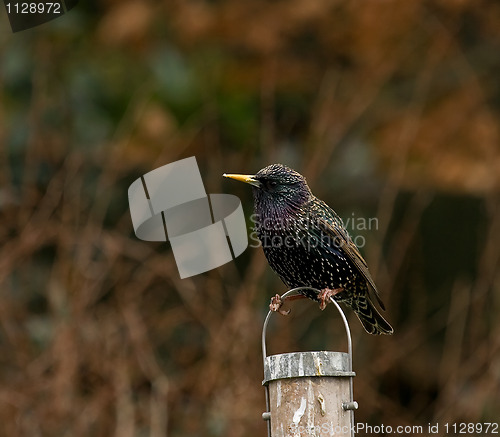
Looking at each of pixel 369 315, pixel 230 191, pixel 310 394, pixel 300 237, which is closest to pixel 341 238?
pixel 300 237

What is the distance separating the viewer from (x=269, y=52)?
7164mm

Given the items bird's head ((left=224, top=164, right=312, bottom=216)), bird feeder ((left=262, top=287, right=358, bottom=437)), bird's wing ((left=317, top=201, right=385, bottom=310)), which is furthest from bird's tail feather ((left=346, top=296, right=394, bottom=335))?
bird feeder ((left=262, top=287, right=358, bottom=437))

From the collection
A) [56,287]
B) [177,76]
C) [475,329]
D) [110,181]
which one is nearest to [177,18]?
[177,76]

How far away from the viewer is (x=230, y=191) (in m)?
6.61

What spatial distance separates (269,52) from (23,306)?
2632 millimetres

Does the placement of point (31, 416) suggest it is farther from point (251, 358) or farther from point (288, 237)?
point (288, 237)

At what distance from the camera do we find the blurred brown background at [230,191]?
5555 mm

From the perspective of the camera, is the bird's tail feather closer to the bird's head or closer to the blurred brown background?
the bird's head

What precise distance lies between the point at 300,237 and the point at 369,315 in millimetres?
594

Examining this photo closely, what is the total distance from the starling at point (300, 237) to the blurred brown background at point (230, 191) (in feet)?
4.83

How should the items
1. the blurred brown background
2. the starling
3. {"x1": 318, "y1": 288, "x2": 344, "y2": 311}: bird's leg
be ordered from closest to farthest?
{"x1": 318, "y1": 288, "x2": 344, "y2": 311}: bird's leg → the starling → the blurred brown background

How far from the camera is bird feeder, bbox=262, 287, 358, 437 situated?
319 cm

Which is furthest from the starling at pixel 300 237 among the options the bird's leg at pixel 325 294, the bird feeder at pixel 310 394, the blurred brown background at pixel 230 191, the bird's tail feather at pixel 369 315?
the blurred brown background at pixel 230 191

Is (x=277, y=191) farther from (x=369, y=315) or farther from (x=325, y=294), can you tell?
(x=369, y=315)
